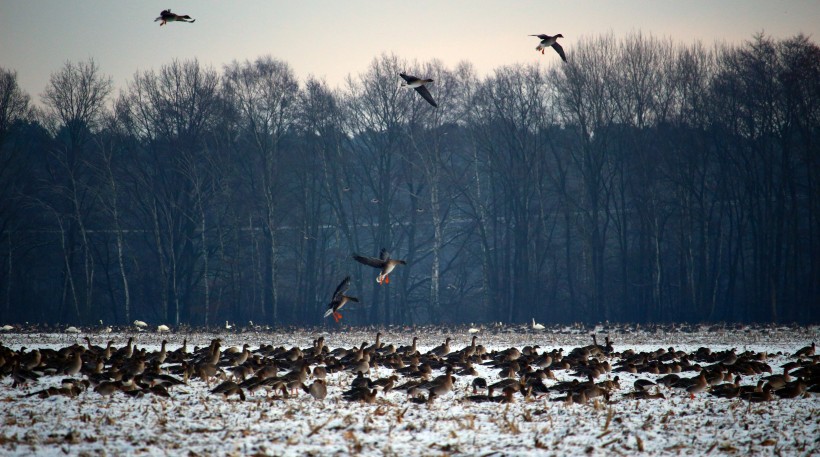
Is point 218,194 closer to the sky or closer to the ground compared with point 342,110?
closer to the ground

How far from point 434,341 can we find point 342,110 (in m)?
24.1

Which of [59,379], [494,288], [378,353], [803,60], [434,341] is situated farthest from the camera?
[494,288]

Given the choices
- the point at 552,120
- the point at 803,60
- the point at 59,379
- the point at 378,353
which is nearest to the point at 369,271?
the point at 552,120

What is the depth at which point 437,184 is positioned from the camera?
4669 centimetres

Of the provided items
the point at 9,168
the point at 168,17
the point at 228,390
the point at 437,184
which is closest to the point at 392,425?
the point at 228,390

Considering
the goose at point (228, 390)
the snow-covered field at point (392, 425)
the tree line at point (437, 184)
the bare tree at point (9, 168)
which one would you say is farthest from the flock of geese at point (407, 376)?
the bare tree at point (9, 168)

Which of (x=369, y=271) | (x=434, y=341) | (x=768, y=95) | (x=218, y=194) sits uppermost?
(x=768, y=95)

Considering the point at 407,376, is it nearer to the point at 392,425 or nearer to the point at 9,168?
the point at 392,425

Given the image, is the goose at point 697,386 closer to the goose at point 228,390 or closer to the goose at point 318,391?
the goose at point 318,391

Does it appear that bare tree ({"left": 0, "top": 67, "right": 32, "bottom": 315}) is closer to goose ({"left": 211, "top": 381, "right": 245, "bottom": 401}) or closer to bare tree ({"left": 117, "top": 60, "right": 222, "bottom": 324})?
bare tree ({"left": 117, "top": 60, "right": 222, "bottom": 324})

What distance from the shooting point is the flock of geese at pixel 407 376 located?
39.8 feet

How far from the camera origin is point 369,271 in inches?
1999

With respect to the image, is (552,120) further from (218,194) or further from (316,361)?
(316,361)

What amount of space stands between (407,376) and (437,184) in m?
32.8
